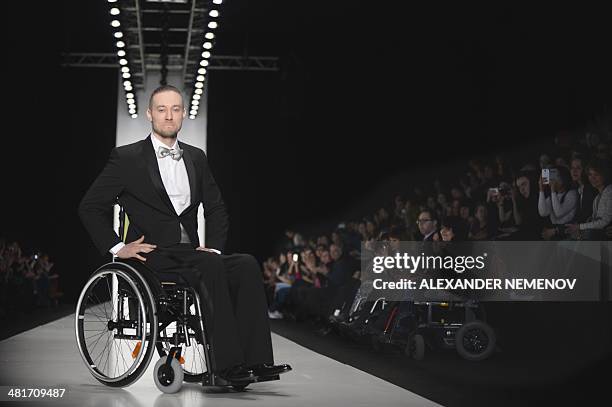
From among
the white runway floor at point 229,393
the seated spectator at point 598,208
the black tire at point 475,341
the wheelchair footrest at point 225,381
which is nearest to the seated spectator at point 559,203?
the seated spectator at point 598,208

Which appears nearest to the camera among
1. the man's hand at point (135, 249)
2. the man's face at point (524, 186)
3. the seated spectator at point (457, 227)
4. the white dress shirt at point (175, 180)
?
the man's hand at point (135, 249)

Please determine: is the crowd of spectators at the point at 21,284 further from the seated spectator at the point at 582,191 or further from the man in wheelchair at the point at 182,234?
the man in wheelchair at the point at 182,234

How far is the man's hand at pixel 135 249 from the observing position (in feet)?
10.4

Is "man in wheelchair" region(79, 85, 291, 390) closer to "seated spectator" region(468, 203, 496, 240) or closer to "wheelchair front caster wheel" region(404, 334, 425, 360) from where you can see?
"wheelchair front caster wheel" region(404, 334, 425, 360)

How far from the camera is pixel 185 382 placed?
11.4 ft

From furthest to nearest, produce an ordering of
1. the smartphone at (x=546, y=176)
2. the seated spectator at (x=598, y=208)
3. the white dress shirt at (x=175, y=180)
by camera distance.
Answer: the smartphone at (x=546, y=176), the seated spectator at (x=598, y=208), the white dress shirt at (x=175, y=180)

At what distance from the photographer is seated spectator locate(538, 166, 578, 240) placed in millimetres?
5367

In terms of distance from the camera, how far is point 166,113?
3326 millimetres

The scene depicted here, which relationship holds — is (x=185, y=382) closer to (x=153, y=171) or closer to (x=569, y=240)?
(x=153, y=171)

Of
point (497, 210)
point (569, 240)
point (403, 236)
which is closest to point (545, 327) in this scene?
point (569, 240)

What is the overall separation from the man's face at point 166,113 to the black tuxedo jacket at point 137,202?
80mm

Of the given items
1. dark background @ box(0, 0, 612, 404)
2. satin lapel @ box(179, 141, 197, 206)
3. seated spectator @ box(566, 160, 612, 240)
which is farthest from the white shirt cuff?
seated spectator @ box(566, 160, 612, 240)

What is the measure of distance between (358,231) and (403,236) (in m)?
2.57

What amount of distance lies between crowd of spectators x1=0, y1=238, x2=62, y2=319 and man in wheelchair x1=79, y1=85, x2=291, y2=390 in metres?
5.86
